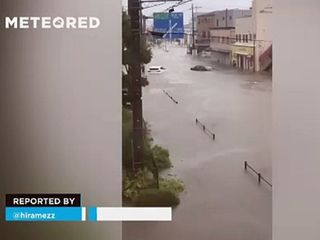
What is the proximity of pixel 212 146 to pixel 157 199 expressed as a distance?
350 mm

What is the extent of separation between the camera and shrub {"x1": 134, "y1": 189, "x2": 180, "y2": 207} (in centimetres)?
191

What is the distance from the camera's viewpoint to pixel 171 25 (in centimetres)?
199

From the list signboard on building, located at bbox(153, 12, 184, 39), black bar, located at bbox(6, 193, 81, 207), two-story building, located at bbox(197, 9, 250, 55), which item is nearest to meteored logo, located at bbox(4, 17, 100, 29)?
signboard on building, located at bbox(153, 12, 184, 39)

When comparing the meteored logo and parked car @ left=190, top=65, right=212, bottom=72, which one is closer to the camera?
the meteored logo

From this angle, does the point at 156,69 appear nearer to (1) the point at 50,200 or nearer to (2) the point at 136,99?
(2) the point at 136,99

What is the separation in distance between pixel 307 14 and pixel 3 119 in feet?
4.73

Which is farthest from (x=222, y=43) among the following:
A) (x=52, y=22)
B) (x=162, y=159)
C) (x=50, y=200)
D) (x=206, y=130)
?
(x=50, y=200)

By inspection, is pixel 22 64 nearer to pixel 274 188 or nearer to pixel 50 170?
pixel 50 170

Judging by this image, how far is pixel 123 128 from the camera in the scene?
1908 mm

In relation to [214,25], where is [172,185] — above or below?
below

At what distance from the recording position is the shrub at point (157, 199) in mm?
1905

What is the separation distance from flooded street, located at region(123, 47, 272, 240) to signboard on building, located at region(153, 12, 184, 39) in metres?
0.08

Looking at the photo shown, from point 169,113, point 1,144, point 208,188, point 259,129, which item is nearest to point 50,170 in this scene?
point 1,144

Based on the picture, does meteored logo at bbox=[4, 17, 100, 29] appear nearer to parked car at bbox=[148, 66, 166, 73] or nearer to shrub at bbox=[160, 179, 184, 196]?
parked car at bbox=[148, 66, 166, 73]
